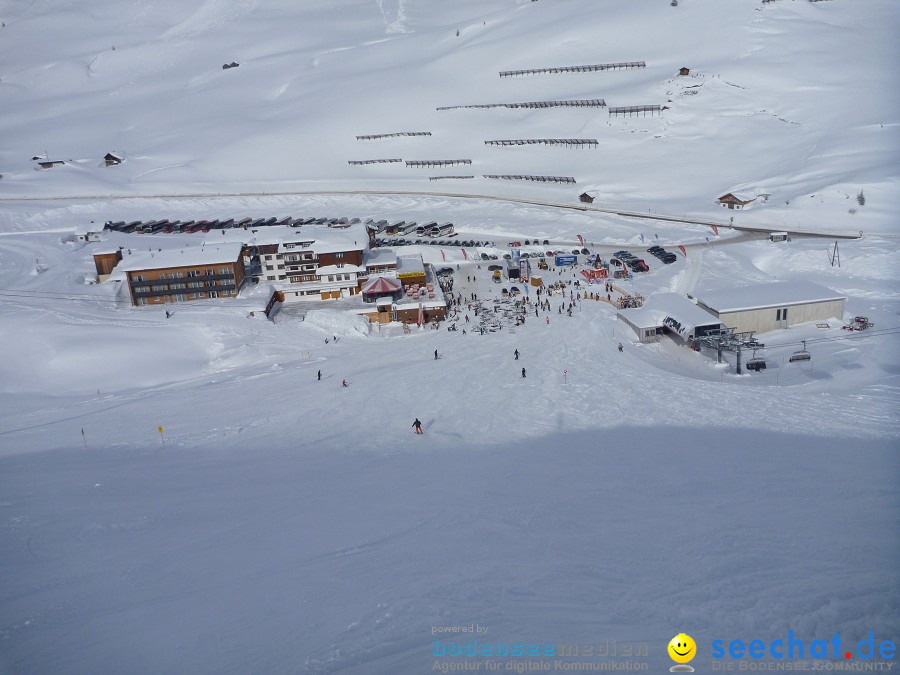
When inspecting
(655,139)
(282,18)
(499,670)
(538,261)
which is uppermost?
Answer: (282,18)

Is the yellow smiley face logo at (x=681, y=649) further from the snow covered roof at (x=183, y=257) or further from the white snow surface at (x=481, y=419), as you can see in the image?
the snow covered roof at (x=183, y=257)

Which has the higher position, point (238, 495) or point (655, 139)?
point (655, 139)

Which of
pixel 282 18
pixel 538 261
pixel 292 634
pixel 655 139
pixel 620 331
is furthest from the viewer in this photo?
pixel 282 18

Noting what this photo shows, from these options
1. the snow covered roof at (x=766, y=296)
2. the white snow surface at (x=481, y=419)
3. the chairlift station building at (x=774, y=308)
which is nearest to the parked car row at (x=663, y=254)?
the white snow surface at (x=481, y=419)

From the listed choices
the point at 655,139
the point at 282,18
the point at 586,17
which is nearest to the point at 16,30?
the point at 282,18

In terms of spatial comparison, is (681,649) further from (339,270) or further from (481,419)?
(339,270)

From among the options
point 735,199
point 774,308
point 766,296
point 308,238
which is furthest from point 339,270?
point 735,199

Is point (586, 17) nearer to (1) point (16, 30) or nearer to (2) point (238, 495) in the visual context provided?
(2) point (238, 495)
